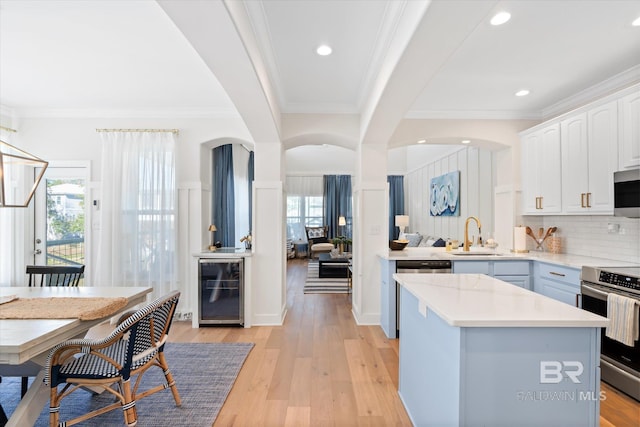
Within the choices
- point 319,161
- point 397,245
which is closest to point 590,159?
point 397,245

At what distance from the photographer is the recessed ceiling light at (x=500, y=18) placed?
2.07 meters

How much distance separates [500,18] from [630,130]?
63.8 inches

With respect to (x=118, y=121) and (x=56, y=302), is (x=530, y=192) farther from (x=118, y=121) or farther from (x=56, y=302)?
(x=118, y=121)

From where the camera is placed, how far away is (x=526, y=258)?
136 inches

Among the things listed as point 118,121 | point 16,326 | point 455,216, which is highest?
point 118,121

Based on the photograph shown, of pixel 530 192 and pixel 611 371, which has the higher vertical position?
pixel 530 192

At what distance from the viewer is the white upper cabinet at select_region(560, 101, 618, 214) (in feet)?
9.28

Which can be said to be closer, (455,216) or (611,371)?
(611,371)

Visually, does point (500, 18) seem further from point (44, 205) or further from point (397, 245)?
point (44, 205)

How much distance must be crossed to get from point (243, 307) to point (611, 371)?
3461 mm

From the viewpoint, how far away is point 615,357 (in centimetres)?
239

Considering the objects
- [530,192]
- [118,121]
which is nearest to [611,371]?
[530,192]

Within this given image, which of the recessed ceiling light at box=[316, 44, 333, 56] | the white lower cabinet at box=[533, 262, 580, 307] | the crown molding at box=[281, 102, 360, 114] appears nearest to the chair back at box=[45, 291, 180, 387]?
the recessed ceiling light at box=[316, 44, 333, 56]

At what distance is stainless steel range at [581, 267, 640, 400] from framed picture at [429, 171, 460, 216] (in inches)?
139
